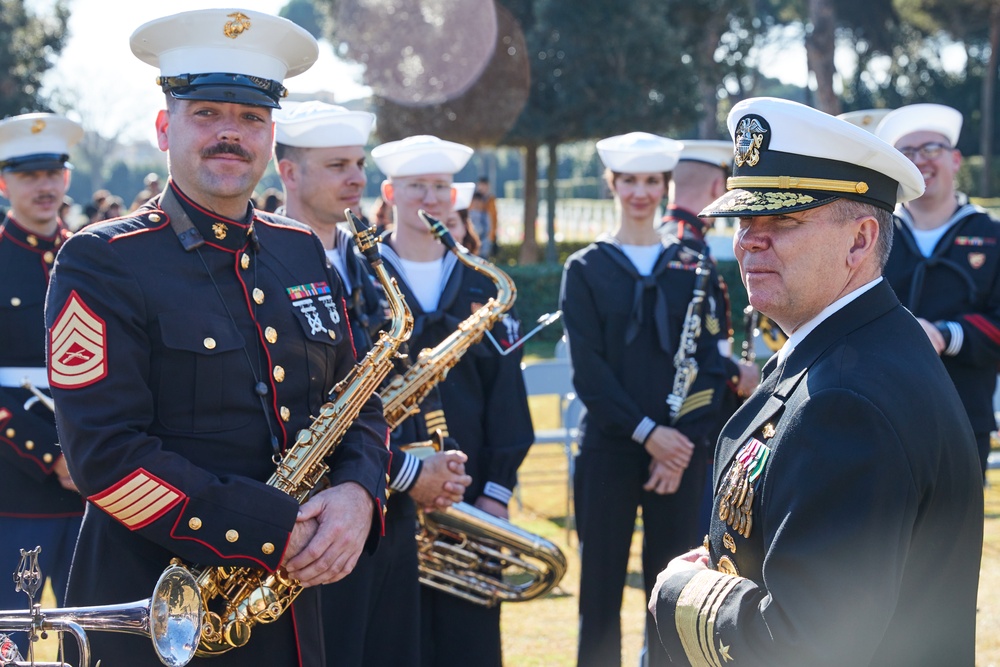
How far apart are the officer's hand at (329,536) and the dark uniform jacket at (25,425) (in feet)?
6.24

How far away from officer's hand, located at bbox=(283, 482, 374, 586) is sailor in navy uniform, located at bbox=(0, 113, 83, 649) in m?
1.79

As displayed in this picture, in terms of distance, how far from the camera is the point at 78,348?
2.80 m

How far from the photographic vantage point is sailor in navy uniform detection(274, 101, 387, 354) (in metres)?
4.54

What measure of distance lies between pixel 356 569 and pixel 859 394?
7.63ft

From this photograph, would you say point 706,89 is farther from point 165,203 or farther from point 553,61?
point 165,203

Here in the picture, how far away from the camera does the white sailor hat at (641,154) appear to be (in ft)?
18.0

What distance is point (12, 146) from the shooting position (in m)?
5.20

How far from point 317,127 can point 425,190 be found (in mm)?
746

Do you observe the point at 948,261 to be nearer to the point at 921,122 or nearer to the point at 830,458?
the point at 921,122

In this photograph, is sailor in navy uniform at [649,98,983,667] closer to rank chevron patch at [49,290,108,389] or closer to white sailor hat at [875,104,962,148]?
rank chevron patch at [49,290,108,389]

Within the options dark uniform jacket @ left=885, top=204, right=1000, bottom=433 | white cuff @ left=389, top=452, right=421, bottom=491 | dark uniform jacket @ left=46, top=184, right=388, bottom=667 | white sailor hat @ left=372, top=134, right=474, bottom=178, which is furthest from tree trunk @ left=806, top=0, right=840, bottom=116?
dark uniform jacket @ left=46, top=184, right=388, bottom=667

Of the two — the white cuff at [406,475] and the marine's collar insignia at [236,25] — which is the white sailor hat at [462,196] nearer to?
the white cuff at [406,475]

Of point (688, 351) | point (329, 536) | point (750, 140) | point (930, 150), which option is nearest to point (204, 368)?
point (329, 536)

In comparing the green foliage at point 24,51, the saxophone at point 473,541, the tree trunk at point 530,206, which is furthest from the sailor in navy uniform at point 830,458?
the tree trunk at point 530,206
